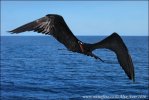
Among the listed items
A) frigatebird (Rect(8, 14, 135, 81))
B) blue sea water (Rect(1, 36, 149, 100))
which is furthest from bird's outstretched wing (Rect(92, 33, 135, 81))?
blue sea water (Rect(1, 36, 149, 100))

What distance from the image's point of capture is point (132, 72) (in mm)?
5215

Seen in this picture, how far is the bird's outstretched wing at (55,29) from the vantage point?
5066mm

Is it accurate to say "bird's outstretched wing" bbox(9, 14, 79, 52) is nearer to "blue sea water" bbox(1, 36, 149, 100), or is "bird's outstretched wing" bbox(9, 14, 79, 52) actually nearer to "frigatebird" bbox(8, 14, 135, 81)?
"frigatebird" bbox(8, 14, 135, 81)

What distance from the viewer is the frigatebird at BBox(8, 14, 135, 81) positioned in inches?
200

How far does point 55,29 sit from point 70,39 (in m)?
0.20

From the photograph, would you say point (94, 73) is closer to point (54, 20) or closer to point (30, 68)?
point (30, 68)

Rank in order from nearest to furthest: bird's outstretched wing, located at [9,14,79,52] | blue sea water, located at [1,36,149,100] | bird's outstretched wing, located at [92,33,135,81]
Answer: bird's outstretched wing, located at [9,14,79,52]
bird's outstretched wing, located at [92,33,135,81]
blue sea water, located at [1,36,149,100]

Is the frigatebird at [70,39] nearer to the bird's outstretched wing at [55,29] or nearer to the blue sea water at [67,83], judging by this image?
the bird's outstretched wing at [55,29]

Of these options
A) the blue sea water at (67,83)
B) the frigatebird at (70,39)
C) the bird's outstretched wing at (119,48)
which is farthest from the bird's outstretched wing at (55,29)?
the blue sea water at (67,83)

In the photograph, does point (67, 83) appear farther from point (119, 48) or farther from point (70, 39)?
point (70, 39)

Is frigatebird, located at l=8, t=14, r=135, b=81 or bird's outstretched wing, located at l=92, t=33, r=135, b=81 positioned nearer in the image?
frigatebird, located at l=8, t=14, r=135, b=81

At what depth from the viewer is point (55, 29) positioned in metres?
5.20

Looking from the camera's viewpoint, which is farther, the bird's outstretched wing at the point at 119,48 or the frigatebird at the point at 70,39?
the bird's outstretched wing at the point at 119,48

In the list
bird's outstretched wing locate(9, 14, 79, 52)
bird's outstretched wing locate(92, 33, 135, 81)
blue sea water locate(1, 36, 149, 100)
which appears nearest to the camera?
bird's outstretched wing locate(9, 14, 79, 52)
